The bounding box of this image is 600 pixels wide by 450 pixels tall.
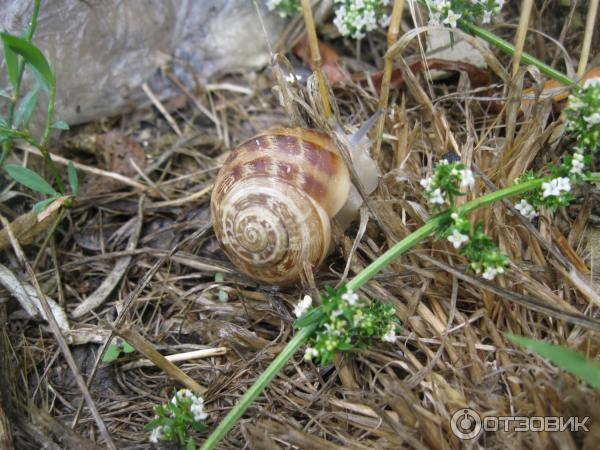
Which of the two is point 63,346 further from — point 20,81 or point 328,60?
point 328,60

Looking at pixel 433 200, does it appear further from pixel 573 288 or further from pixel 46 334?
pixel 46 334

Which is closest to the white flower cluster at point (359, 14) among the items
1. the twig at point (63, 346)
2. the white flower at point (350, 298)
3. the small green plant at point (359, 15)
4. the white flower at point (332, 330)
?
the small green plant at point (359, 15)

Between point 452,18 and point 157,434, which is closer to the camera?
point 157,434

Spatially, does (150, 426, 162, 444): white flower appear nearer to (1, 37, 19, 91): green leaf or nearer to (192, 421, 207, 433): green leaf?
(192, 421, 207, 433): green leaf

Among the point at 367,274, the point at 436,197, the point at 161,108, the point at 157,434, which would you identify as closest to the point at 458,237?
the point at 436,197

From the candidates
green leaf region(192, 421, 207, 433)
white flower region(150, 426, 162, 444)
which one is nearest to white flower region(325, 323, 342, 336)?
green leaf region(192, 421, 207, 433)

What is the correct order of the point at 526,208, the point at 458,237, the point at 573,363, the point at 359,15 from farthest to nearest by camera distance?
the point at 359,15 < the point at 526,208 < the point at 458,237 < the point at 573,363
